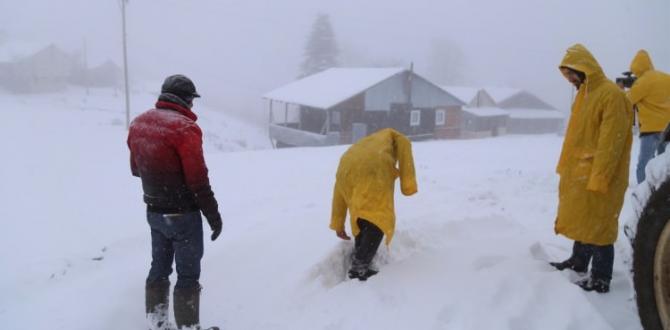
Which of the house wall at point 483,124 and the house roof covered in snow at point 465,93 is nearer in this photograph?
the house wall at point 483,124

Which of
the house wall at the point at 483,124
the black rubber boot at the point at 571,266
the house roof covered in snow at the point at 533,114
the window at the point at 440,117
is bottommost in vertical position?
the house wall at the point at 483,124

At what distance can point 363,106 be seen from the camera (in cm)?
3008

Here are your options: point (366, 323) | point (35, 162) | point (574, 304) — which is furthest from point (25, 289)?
point (35, 162)

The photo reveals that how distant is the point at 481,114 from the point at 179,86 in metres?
43.7

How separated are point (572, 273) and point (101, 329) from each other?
12.9 feet

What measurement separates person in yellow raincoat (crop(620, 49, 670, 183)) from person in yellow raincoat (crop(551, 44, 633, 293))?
2589 millimetres

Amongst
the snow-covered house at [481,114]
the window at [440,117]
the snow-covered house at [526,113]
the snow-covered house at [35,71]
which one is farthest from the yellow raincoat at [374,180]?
the snow-covered house at [35,71]

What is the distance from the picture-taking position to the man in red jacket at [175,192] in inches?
125

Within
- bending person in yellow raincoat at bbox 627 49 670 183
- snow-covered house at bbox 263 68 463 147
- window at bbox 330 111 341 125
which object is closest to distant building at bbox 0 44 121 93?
snow-covered house at bbox 263 68 463 147

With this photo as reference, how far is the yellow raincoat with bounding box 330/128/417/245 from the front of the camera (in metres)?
3.92

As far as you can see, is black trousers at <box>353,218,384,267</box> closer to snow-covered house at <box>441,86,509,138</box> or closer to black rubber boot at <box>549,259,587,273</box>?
black rubber boot at <box>549,259,587,273</box>

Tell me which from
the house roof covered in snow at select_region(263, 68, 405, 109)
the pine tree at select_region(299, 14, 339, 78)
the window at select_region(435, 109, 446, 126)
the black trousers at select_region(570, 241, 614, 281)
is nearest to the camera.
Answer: the black trousers at select_region(570, 241, 614, 281)

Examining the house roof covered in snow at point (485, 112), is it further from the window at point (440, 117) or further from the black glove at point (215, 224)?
the black glove at point (215, 224)

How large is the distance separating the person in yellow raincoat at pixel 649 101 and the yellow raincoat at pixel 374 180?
3505 millimetres
